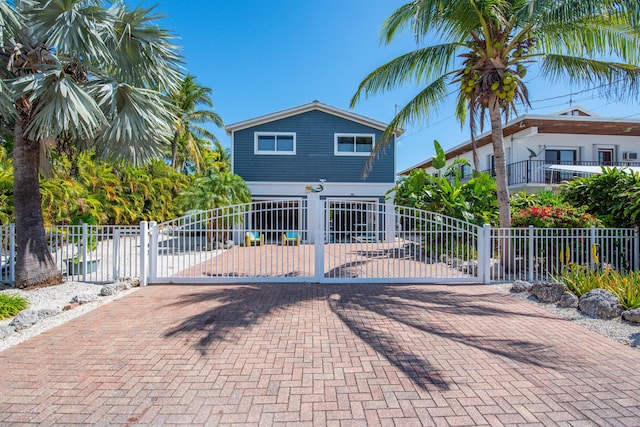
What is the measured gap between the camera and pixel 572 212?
28.9 ft

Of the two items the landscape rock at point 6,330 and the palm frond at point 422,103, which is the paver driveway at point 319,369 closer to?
the landscape rock at point 6,330

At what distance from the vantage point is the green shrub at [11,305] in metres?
5.39

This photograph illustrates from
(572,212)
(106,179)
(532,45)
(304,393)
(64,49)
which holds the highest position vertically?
(532,45)

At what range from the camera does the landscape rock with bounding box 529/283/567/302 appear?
20.3ft

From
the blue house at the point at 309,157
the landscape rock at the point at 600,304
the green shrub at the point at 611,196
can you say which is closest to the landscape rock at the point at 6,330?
the landscape rock at the point at 600,304

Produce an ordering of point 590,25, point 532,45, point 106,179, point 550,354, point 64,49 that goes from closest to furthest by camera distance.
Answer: point 550,354, point 64,49, point 590,25, point 532,45, point 106,179

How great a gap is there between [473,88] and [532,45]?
5.93 feet

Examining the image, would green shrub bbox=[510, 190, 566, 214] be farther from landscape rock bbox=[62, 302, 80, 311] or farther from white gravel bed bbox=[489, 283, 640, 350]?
landscape rock bbox=[62, 302, 80, 311]

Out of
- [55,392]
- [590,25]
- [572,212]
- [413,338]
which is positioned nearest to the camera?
[55,392]

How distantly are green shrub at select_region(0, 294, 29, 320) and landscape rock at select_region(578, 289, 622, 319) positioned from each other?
10027 millimetres

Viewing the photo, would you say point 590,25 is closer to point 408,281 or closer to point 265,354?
point 408,281

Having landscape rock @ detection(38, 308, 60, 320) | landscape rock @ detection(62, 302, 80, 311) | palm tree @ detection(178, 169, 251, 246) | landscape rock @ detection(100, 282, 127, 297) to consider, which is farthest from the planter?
palm tree @ detection(178, 169, 251, 246)

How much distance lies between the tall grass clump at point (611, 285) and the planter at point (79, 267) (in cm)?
1083

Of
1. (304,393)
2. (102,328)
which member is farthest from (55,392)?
(304,393)
